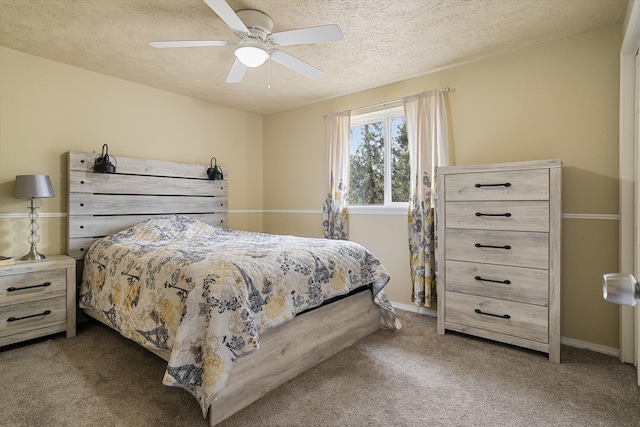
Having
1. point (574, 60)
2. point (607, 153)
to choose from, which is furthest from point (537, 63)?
point (607, 153)

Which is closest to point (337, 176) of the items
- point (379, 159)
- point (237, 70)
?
point (379, 159)

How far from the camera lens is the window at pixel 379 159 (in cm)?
356

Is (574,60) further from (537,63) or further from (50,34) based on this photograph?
(50,34)

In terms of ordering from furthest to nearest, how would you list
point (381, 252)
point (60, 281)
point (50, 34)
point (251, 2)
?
point (381, 252)
point (60, 281)
point (50, 34)
point (251, 2)

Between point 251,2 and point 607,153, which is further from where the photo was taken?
point 607,153

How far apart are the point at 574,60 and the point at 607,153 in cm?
78

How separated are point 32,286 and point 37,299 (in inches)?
4.4

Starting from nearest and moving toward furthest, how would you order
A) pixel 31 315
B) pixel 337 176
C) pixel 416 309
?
pixel 31 315 → pixel 416 309 → pixel 337 176

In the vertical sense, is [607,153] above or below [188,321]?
above

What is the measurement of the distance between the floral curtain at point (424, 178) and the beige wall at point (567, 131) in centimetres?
13

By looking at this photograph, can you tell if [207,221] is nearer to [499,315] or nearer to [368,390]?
[368,390]

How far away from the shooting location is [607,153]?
2414 mm

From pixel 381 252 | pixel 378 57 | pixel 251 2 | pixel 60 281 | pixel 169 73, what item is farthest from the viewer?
pixel 381 252

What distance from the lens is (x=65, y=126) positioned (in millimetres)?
3049
